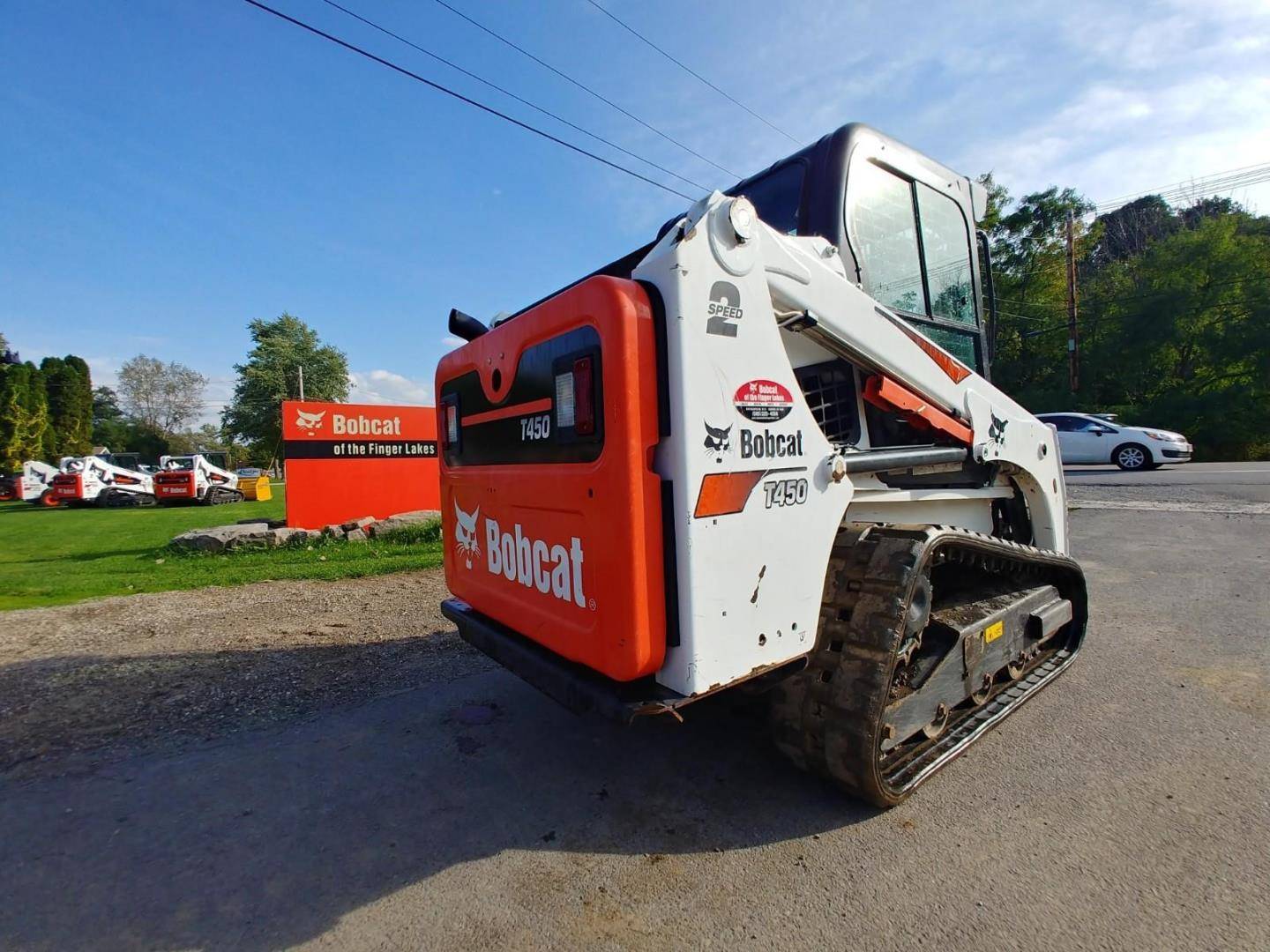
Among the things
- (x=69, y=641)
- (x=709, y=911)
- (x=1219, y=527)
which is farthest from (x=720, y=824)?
(x=1219, y=527)

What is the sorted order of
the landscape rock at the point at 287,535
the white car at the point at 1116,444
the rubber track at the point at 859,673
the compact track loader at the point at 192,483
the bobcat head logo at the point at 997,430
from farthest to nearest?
the compact track loader at the point at 192,483 < the white car at the point at 1116,444 < the landscape rock at the point at 287,535 < the bobcat head logo at the point at 997,430 < the rubber track at the point at 859,673

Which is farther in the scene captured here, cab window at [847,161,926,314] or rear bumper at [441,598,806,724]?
cab window at [847,161,926,314]

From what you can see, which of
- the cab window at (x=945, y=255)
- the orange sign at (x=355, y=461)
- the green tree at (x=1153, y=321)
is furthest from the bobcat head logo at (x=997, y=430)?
the green tree at (x=1153, y=321)

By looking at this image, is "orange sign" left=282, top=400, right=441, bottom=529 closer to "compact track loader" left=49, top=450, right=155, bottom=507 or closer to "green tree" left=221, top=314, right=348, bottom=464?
"compact track loader" left=49, top=450, right=155, bottom=507

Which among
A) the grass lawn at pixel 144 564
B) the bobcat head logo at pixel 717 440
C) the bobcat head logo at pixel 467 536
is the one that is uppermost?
the bobcat head logo at pixel 717 440

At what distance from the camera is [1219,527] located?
8.46 metres

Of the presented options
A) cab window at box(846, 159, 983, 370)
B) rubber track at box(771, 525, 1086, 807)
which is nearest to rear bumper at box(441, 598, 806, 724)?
rubber track at box(771, 525, 1086, 807)

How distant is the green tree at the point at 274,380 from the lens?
49.6 m

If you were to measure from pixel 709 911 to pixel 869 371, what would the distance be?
2.06 m

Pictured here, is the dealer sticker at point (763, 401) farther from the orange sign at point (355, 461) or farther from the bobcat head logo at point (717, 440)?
the orange sign at point (355, 461)

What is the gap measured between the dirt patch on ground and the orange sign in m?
3.70

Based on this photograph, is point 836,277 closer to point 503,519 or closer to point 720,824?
point 503,519

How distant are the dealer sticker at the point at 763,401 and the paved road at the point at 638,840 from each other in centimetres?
118

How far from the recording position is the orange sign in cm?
1007
